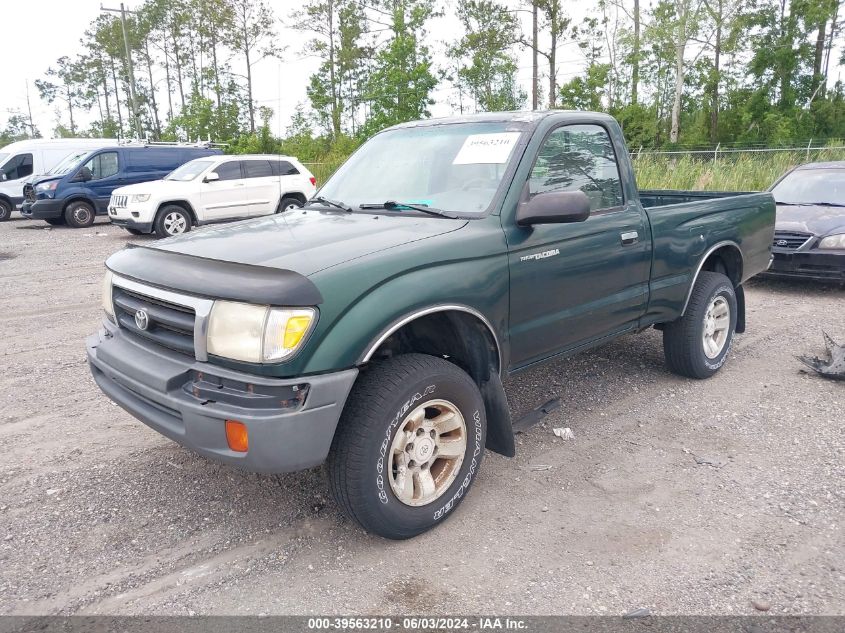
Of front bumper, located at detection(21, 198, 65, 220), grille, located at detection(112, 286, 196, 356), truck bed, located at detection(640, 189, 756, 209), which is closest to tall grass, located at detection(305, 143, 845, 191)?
front bumper, located at detection(21, 198, 65, 220)

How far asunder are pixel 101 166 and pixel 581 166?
15.5 meters

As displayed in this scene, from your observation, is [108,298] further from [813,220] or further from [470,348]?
[813,220]

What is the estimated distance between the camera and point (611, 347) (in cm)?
589

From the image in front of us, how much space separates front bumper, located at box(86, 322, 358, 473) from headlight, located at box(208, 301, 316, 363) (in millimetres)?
95

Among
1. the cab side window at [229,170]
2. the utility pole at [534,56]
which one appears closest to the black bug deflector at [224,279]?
the cab side window at [229,170]

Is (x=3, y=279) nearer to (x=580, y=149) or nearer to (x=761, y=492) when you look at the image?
(x=580, y=149)

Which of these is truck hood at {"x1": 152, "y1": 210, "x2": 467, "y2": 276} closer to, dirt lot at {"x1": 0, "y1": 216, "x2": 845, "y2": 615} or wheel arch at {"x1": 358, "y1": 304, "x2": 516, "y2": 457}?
wheel arch at {"x1": 358, "y1": 304, "x2": 516, "y2": 457}

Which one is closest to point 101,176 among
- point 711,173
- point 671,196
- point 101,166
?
point 101,166

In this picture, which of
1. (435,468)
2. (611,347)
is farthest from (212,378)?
(611,347)

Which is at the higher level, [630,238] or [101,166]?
[101,166]

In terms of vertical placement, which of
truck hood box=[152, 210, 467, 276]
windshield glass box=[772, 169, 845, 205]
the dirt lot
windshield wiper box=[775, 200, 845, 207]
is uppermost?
truck hood box=[152, 210, 467, 276]

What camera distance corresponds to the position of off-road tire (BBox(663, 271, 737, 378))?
4781mm

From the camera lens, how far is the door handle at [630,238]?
404 cm

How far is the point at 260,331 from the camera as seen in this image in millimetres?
2506
